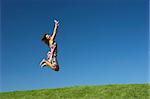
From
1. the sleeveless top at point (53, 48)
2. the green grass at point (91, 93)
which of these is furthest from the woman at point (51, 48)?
the green grass at point (91, 93)

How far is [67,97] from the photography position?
25.5 m

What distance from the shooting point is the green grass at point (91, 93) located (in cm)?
2518

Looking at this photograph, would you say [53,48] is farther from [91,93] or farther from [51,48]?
[91,93]

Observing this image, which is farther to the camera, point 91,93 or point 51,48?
point 91,93

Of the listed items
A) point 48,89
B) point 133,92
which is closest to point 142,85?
point 133,92

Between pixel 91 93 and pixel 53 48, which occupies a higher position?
pixel 53 48

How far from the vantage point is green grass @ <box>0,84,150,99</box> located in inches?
991

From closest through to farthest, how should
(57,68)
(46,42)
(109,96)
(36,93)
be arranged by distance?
(57,68)
(46,42)
(109,96)
(36,93)

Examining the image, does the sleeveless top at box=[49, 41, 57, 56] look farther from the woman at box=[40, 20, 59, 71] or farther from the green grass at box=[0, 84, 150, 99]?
the green grass at box=[0, 84, 150, 99]

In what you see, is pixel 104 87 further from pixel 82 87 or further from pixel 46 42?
pixel 46 42

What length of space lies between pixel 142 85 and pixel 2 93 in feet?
31.4

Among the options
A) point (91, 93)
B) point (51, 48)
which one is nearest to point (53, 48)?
point (51, 48)

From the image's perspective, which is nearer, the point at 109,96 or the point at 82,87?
the point at 109,96

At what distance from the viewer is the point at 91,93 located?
26.4 meters
